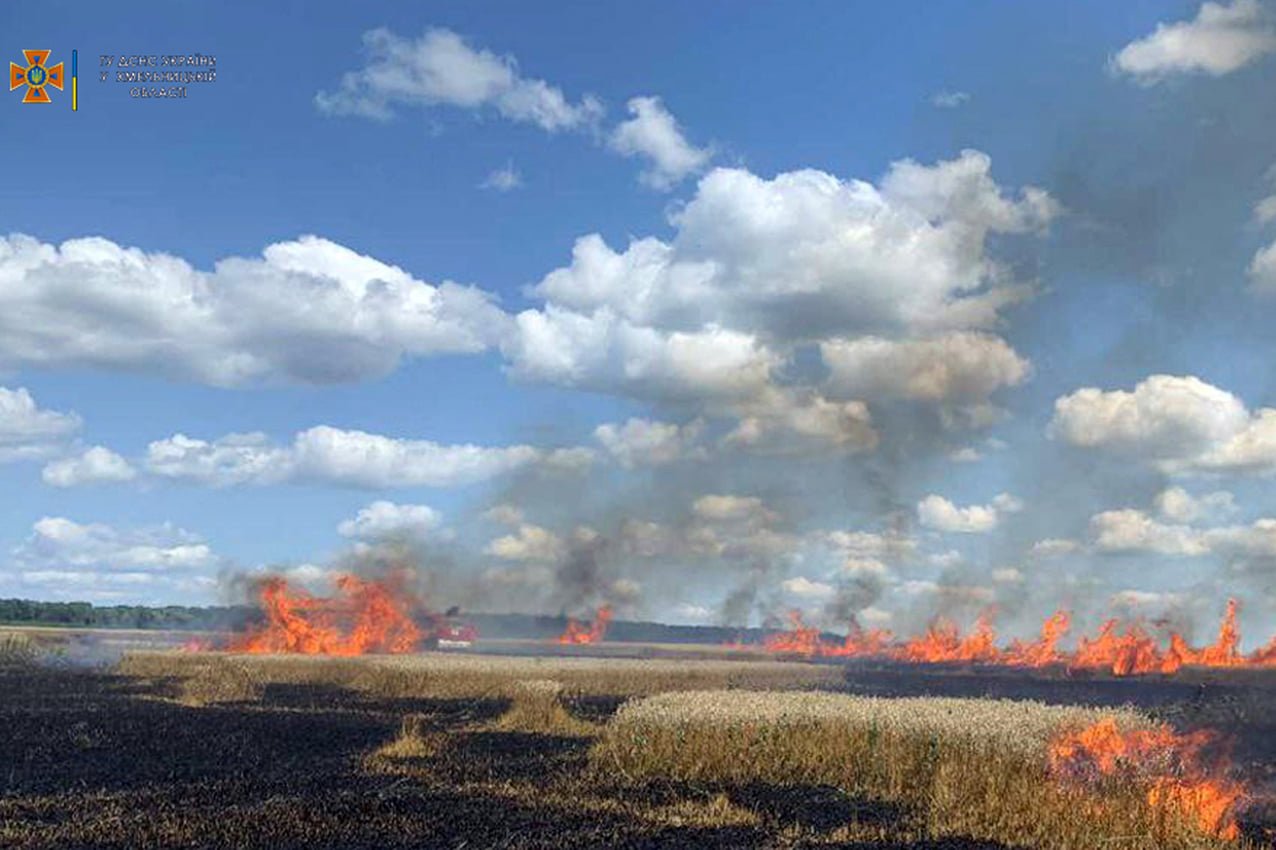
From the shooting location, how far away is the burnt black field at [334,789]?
17219mm

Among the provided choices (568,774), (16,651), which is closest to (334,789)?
(568,774)

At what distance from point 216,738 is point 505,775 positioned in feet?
30.0

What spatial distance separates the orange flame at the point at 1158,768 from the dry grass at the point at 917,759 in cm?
41

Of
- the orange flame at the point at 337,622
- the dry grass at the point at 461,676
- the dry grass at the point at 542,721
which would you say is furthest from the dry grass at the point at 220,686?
the orange flame at the point at 337,622

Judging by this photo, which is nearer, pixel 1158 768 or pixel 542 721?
pixel 1158 768

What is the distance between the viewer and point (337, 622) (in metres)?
78.3

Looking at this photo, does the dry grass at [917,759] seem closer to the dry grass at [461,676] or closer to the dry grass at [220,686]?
the dry grass at [461,676]

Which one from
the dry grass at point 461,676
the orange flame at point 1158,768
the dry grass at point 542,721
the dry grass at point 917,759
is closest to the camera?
the dry grass at point 917,759

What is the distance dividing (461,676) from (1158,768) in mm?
30016

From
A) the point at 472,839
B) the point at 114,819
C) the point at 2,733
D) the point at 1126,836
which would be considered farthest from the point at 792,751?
the point at 2,733

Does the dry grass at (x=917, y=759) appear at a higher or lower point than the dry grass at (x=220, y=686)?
higher

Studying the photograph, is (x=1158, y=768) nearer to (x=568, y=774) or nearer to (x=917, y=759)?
(x=917, y=759)

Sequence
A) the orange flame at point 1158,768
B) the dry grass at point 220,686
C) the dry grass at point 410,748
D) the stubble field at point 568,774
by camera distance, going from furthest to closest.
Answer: the dry grass at point 220,686 → the dry grass at point 410,748 → the orange flame at point 1158,768 → the stubble field at point 568,774

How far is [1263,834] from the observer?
19.6 m
